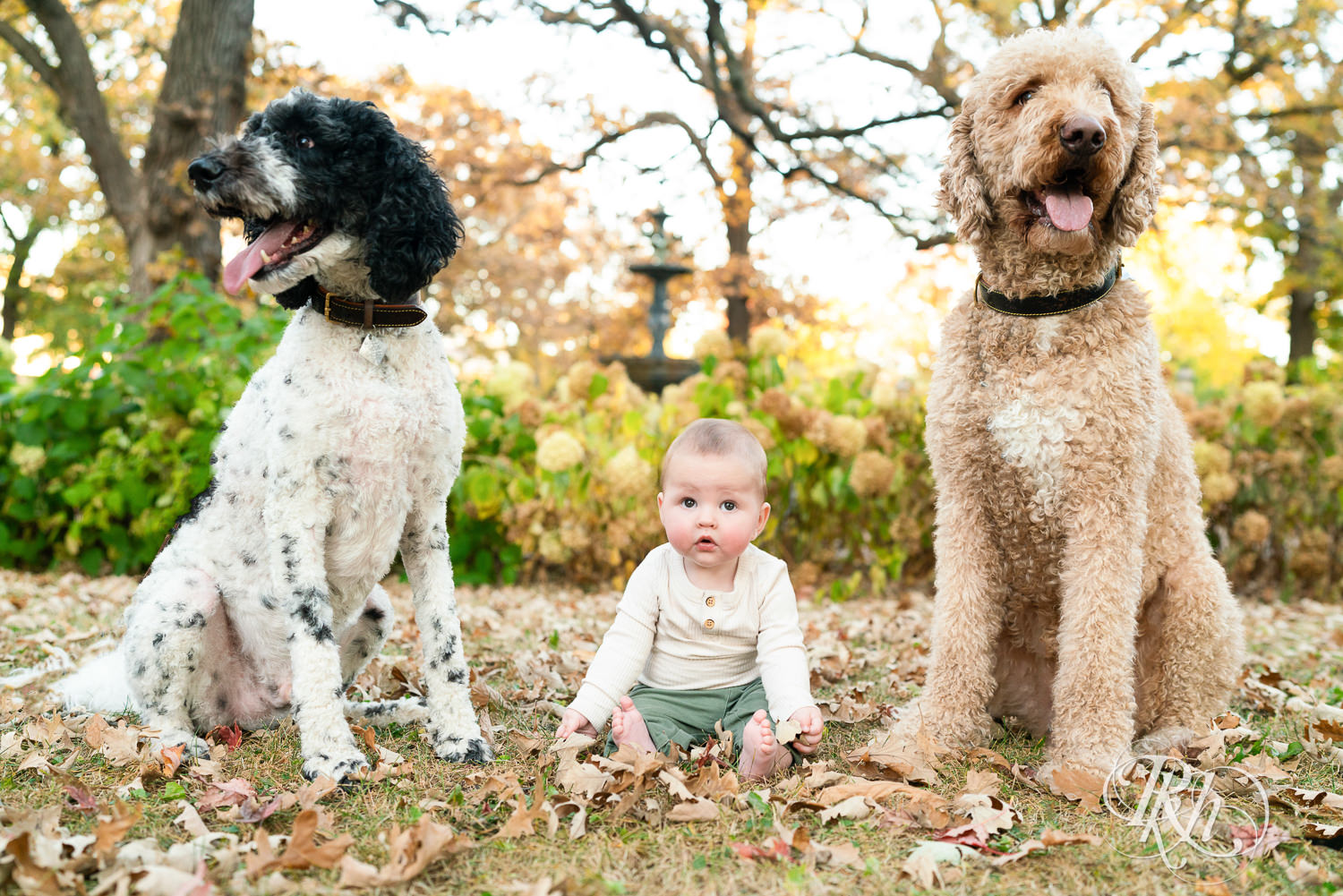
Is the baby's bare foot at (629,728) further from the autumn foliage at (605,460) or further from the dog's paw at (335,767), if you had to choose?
the autumn foliage at (605,460)

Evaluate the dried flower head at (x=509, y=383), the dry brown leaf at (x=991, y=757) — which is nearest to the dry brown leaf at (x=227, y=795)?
the dry brown leaf at (x=991, y=757)

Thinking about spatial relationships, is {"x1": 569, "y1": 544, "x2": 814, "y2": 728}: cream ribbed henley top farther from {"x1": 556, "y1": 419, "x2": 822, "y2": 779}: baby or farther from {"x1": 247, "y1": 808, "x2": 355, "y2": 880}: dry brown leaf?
{"x1": 247, "y1": 808, "x2": 355, "y2": 880}: dry brown leaf

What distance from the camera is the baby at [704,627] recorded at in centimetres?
267

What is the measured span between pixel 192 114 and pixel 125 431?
3.41m

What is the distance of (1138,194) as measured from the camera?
8.40 ft

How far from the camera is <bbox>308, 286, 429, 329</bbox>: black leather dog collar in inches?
103

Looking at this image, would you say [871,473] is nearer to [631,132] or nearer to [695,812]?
[695,812]

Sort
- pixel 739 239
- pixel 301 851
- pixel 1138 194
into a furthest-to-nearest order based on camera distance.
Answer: pixel 739 239, pixel 1138 194, pixel 301 851

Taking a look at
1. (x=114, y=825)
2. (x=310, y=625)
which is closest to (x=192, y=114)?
(x=310, y=625)

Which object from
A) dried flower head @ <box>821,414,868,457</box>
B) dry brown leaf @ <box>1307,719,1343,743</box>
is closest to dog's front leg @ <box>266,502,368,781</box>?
dry brown leaf @ <box>1307,719,1343,743</box>

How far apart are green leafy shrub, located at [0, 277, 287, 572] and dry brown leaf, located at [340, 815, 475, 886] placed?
4.55 meters

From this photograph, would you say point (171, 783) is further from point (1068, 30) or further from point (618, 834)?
point (1068, 30)

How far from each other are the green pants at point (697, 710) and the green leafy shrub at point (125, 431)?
416 centimetres

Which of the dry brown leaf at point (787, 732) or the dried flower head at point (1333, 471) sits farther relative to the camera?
the dried flower head at point (1333, 471)
